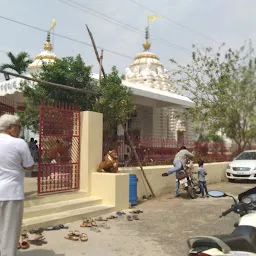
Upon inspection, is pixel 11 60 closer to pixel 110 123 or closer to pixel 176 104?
pixel 176 104

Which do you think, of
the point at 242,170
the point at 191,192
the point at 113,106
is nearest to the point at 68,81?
the point at 113,106

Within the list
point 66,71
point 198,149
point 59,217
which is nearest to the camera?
point 59,217

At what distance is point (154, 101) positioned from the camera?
72.2ft

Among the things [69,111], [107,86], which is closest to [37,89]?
[107,86]

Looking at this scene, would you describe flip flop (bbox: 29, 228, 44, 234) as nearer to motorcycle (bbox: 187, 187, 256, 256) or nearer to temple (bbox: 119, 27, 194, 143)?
motorcycle (bbox: 187, 187, 256, 256)

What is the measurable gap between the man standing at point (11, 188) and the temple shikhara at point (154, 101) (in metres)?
15.4

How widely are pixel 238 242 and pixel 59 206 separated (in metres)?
4.99

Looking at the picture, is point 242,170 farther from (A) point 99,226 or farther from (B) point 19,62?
(B) point 19,62

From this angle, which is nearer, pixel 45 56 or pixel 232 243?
pixel 232 243

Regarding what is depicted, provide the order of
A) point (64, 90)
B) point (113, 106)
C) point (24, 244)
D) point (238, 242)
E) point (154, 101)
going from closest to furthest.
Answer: point (238, 242), point (24, 244), point (113, 106), point (64, 90), point (154, 101)

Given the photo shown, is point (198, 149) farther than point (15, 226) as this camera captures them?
Yes

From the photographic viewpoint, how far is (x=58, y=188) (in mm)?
7672

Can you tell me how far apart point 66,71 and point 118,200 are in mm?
6630

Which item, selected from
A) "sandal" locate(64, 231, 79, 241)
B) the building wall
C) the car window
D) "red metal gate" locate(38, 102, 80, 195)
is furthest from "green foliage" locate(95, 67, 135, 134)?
the building wall
